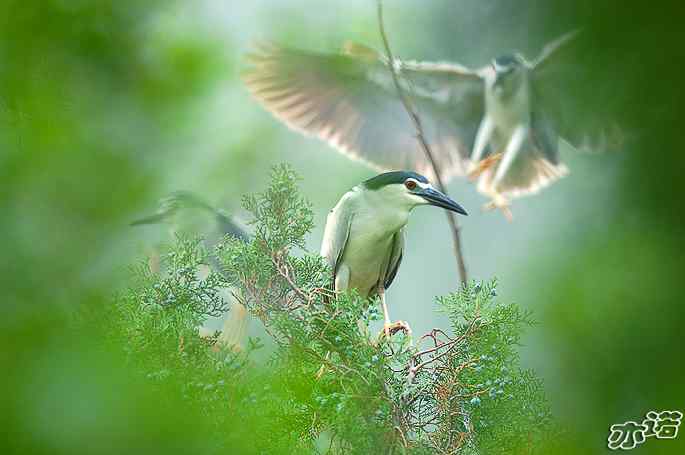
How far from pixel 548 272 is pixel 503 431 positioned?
0.33 meters

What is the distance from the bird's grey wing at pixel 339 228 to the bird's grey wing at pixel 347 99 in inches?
24.7

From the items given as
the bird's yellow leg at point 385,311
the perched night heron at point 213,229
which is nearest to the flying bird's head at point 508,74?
the bird's yellow leg at point 385,311

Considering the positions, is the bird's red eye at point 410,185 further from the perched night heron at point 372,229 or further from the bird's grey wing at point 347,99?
the bird's grey wing at point 347,99

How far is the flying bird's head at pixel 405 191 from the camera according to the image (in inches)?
49.5

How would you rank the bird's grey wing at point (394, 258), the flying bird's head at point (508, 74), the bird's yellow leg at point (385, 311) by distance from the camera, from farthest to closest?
the flying bird's head at point (508, 74) < the bird's grey wing at point (394, 258) < the bird's yellow leg at point (385, 311)

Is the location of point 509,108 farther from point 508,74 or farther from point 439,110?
point 439,110

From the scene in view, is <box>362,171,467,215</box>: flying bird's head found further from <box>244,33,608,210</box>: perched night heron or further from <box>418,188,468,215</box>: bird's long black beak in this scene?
<box>244,33,608,210</box>: perched night heron

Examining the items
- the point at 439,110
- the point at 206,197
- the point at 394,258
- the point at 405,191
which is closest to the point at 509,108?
the point at 439,110

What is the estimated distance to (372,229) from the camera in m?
1.36

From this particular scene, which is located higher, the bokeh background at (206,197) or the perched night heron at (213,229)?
the perched night heron at (213,229)

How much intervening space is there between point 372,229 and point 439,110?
1048 mm

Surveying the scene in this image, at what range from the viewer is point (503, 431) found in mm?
840

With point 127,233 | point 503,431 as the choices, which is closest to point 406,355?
point 503,431

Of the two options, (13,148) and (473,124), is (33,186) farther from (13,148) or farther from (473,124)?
(473,124)
